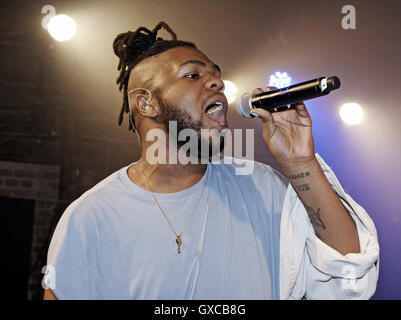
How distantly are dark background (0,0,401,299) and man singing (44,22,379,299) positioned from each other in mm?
1266

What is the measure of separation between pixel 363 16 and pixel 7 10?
126 inches

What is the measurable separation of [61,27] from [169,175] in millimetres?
2497

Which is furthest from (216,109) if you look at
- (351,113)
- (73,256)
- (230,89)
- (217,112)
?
(230,89)

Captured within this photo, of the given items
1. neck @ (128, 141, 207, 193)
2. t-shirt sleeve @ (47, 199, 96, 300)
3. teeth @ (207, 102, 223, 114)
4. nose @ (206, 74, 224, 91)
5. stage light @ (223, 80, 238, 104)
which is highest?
stage light @ (223, 80, 238, 104)

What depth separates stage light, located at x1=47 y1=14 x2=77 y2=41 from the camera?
361cm

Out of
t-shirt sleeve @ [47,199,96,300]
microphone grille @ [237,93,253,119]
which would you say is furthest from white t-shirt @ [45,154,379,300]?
microphone grille @ [237,93,253,119]

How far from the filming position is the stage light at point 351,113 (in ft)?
9.27

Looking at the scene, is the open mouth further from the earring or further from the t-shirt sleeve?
the t-shirt sleeve

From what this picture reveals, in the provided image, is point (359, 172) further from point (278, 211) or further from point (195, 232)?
point (195, 232)

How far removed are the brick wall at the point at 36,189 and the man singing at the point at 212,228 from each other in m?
3.23

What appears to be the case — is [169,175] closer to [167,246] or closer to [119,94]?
[167,246]

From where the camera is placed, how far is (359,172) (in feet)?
9.14

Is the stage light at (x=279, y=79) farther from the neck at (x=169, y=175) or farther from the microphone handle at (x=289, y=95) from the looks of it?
the microphone handle at (x=289, y=95)

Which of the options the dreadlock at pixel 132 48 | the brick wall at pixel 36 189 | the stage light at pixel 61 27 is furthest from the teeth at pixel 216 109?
the brick wall at pixel 36 189
